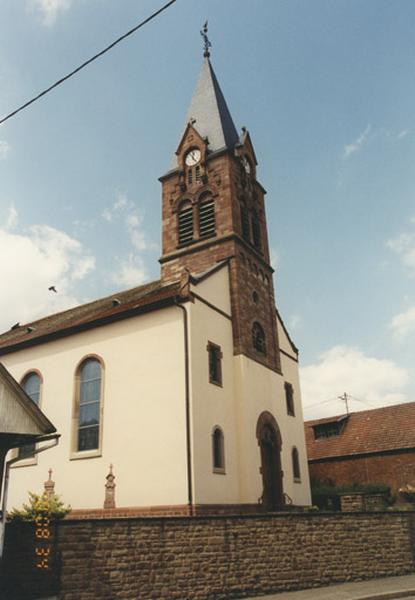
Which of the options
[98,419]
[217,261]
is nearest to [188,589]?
[98,419]

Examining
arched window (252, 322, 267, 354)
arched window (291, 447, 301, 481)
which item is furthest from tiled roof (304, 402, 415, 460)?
arched window (252, 322, 267, 354)

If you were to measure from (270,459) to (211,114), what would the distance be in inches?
712

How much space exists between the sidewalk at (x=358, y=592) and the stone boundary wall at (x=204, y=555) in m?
0.47

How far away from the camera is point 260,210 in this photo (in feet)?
92.2

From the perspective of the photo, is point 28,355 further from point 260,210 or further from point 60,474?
point 260,210

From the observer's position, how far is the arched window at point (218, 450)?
19.0m

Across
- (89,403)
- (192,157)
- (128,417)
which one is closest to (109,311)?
(89,403)

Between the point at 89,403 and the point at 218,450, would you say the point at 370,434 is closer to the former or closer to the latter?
the point at 218,450

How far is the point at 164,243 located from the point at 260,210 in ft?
18.4

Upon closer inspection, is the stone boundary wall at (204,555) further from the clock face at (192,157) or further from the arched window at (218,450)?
the clock face at (192,157)

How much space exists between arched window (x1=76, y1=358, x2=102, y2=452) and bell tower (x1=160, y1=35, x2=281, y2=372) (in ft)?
18.7

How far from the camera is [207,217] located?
2541cm

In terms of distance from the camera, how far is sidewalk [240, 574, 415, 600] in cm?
1245

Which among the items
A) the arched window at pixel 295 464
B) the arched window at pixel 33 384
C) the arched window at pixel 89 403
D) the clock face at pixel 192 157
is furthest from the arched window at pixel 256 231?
the arched window at pixel 33 384
